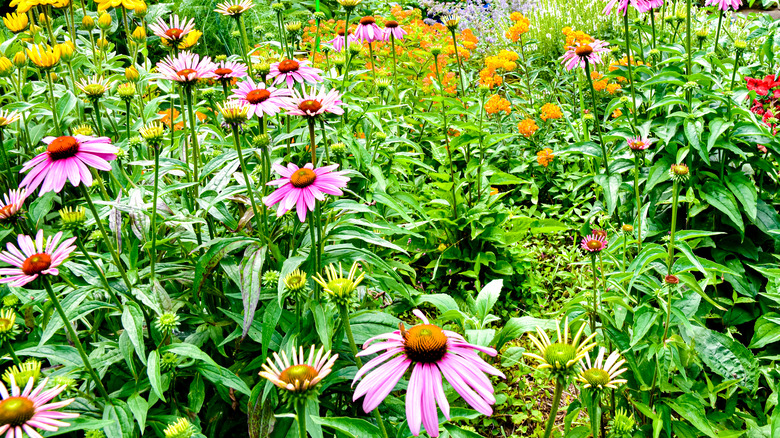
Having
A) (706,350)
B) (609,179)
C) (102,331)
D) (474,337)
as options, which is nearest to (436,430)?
(474,337)

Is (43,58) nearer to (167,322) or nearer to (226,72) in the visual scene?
(226,72)

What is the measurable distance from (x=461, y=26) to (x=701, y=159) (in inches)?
146

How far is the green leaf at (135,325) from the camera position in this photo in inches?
44.3

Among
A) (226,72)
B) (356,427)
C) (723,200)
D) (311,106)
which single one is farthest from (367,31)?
(356,427)

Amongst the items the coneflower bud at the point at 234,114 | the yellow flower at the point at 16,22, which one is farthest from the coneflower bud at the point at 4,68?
the coneflower bud at the point at 234,114

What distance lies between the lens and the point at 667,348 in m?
1.38

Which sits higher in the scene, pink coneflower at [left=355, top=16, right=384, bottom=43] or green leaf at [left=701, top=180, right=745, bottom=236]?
pink coneflower at [left=355, top=16, right=384, bottom=43]

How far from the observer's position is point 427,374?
2.60ft

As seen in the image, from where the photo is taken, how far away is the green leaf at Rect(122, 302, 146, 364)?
1.13 meters

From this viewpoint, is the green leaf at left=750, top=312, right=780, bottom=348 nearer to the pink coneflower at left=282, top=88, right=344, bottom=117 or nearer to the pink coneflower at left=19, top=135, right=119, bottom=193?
the pink coneflower at left=282, top=88, right=344, bottom=117

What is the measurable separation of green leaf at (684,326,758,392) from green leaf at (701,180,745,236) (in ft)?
1.59

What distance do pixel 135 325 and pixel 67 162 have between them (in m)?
0.38

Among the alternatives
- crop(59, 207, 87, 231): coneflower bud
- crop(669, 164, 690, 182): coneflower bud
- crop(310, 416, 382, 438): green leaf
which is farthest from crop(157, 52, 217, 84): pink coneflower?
crop(669, 164, 690, 182): coneflower bud

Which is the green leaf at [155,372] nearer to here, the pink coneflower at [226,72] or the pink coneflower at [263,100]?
the pink coneflower at [263,100]
